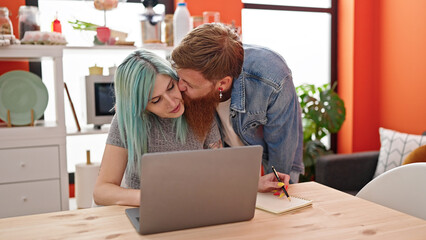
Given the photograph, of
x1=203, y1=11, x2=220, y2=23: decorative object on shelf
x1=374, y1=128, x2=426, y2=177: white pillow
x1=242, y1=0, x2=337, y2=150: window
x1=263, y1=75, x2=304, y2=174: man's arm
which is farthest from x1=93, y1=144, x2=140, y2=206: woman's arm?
x1=242, y1=0, x2=337, y2=150: window

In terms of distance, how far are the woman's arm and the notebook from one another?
39 centimetres

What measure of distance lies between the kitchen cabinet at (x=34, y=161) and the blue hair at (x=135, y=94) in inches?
46.6

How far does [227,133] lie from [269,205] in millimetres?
616

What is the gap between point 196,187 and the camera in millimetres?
985

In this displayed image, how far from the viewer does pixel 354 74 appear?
3840 millimetres

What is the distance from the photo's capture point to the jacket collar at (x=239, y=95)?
5.32ft

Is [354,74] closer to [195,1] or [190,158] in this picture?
[195,1]

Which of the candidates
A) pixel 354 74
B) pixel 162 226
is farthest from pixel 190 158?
pixel 354 74

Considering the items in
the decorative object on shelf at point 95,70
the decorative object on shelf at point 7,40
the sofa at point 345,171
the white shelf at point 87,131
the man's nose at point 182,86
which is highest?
the decorative object on shelf at point 7,40

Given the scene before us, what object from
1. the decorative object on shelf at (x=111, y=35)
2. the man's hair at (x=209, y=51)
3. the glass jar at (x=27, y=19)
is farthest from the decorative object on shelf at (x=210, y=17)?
the man's hair at (x=209, y=51)

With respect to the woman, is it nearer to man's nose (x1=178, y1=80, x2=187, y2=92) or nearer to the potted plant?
man's nose (x1=178, y1=80, x2=187, y2=92)

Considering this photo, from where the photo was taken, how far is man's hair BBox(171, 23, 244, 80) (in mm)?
1388

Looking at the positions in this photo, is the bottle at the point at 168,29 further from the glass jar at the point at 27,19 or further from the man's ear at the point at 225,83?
the man's ear at the point at 225,83

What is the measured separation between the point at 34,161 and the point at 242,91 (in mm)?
1466
